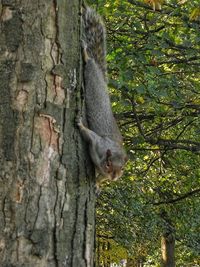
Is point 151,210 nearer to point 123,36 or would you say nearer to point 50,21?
point 123,36

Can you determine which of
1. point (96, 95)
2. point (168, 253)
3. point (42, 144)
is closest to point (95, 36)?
point (96, 95)

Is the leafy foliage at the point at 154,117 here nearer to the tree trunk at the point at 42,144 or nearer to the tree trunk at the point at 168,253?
the tree trunk at the point at 168,253

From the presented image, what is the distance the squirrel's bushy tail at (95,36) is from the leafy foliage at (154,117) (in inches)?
52.5

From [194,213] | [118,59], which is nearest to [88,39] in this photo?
[118,59]

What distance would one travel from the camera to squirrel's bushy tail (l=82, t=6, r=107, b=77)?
1.95m

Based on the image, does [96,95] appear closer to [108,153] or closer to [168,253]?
[108,153]

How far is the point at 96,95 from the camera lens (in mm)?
1873

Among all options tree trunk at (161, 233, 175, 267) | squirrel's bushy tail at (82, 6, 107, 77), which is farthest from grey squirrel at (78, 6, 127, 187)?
tree trunk at (161, 233, 175, 267)

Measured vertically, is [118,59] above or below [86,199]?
above

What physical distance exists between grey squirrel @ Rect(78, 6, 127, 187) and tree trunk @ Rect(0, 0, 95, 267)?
12 cm

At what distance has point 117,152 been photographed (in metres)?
2.61

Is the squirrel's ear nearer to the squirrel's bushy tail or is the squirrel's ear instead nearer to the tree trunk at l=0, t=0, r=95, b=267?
the squirrel's bushy tail

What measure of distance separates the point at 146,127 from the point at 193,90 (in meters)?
1.35

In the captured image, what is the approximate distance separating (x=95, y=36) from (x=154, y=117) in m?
3.57
